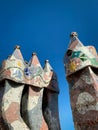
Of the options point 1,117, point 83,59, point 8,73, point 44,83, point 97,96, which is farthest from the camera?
point 44,83

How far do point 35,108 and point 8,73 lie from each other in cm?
213

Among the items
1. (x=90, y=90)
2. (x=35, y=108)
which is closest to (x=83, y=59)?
(x=90, y=90)

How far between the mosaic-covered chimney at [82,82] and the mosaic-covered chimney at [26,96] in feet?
12.2

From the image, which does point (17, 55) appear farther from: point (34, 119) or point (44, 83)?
point (34, 119)

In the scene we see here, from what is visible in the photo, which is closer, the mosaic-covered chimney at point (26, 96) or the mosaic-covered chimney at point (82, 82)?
the mosaic-covered chimney at point (82, 82)

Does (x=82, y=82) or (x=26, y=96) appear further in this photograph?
(x=26, y=96)

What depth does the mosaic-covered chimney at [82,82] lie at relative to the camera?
28.9ft

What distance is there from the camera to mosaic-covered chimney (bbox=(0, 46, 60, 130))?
41.0ft

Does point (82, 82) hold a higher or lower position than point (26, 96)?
lower

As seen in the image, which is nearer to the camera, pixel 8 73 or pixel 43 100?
pixel 8 73

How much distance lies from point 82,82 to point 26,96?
482cm

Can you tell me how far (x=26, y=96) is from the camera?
1363 cm

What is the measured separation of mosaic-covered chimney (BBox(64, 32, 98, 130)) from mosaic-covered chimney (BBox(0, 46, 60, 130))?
146 inches

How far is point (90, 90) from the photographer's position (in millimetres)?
9148
